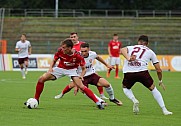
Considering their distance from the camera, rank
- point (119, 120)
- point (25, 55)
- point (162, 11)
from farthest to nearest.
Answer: point (162, 11), point (25, 55), point (119, 120)

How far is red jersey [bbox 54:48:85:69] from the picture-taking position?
50.9 feet

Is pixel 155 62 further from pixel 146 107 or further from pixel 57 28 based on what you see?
pixel 57 28

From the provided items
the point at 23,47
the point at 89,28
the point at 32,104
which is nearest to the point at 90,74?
the point at 32,104

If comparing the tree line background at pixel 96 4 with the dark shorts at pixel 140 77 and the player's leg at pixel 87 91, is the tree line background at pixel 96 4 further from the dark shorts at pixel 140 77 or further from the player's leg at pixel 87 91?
the dark shorts at pixel 140 77

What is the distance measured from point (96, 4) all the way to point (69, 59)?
57348 millimetres

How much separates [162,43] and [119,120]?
133 ft

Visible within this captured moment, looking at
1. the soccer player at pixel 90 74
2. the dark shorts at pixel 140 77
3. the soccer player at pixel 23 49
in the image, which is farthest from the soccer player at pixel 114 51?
the dark shorts at pixel 140 77

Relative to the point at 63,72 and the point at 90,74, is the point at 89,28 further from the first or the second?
the point at 63,72

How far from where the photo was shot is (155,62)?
14477 millimetres

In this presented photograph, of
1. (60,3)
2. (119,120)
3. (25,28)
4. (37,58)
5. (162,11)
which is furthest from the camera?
(60,3)

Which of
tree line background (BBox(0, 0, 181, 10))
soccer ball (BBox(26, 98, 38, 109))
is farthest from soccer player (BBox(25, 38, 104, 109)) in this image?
tree line background (BBox(0, 0, 181, 10))

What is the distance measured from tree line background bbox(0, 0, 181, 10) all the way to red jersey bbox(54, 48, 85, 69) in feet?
175

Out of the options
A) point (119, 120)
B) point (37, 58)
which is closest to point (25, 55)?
point (37, 58)

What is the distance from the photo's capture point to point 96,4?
7250 centimetres
